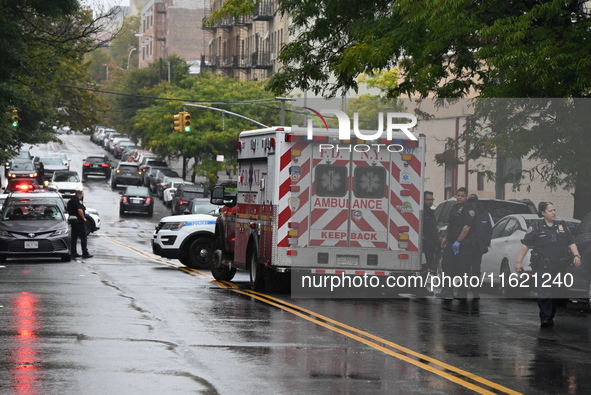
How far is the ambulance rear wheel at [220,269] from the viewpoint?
2236 cm

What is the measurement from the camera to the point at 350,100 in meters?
60.4

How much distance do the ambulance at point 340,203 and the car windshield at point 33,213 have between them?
10.4 m

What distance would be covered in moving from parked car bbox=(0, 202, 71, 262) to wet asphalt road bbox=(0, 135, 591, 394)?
5.45 metres

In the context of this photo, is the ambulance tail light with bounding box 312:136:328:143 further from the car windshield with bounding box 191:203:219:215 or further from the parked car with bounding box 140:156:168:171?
the parked car with bounding box 140:156:168:171

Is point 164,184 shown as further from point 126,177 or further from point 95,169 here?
point 95,169

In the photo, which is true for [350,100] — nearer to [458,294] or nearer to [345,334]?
[458,294]

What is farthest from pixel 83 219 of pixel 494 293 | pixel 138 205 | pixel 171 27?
pixel 171 27

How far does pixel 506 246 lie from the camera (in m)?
21.7

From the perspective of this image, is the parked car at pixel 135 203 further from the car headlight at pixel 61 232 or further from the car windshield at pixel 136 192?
the car headlight at pixel 61 232

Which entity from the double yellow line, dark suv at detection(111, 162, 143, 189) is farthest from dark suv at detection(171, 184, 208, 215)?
the double yellow line

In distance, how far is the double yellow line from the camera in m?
10.2

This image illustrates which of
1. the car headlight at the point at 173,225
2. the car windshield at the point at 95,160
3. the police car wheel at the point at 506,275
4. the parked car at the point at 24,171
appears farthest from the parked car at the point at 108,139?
the police car wheel at the point at 506,275

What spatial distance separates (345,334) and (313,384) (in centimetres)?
390

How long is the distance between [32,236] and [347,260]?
424 inches
